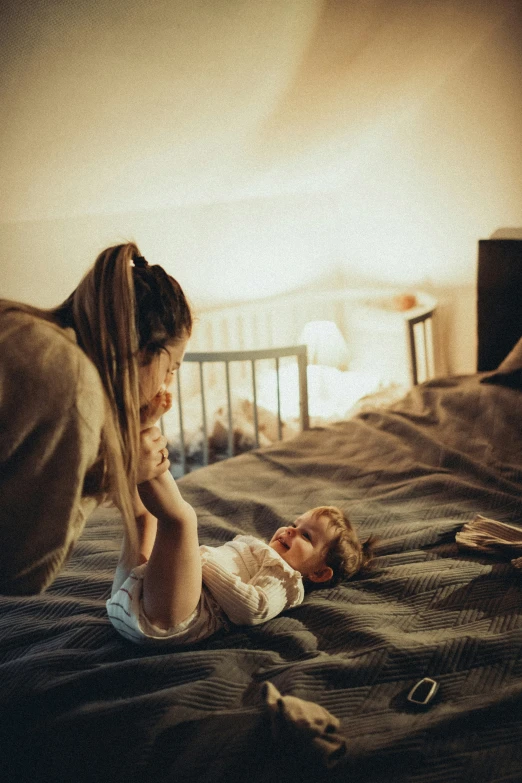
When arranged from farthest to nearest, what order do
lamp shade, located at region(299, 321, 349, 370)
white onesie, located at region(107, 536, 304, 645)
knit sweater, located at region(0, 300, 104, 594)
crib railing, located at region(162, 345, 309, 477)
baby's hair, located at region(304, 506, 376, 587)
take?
lamp shade, located at region(299, 321, 349, 370)
crib railing, located at region(162, 345, 309, 477)
baby's hair, located at region(304, 506, 376, 587)
white onesie, located at region(107, 536, 304, 645)
knit sweater, located at region(0, 300, 104, 594)

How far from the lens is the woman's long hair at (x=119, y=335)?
0.94 metres

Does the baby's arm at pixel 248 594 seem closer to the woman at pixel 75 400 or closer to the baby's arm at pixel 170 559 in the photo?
the baby's arm at pixel 170 559

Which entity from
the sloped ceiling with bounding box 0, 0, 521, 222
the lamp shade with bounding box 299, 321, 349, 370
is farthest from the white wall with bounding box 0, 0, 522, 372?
the lamp shade with bounding box 299, 321, 349, 370

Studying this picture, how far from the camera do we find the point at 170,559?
1.19 m

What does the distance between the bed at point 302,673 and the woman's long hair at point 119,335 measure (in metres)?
0.32

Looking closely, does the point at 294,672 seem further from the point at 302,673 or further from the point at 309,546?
the point at 309,546

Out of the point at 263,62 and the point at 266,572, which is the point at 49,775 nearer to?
the point at 266,572

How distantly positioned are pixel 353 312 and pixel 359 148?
77 cm

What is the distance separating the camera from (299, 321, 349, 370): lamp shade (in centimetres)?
345

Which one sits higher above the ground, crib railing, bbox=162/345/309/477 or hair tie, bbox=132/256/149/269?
hair tie, bbox=132/256/149/269

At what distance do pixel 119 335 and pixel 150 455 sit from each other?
19 cm

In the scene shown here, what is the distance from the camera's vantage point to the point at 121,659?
4.05 ft

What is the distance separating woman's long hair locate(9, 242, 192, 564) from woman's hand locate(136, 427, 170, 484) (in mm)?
42

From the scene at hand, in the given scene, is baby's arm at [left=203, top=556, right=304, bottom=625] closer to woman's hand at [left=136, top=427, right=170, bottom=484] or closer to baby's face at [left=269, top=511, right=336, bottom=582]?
baby's face at [left=269, top=511, right=336, bottom=582]
